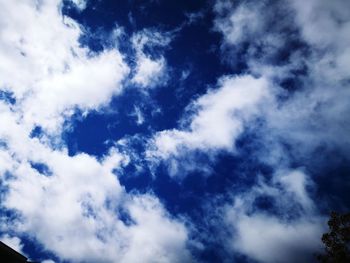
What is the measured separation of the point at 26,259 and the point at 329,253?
2509 cm

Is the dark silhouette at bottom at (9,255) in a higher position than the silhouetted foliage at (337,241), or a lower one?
lower

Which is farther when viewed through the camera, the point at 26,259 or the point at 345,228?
the point at 345,228

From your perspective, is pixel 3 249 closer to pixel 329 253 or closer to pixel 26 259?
pixel 26 259

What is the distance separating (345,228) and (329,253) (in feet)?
8.71

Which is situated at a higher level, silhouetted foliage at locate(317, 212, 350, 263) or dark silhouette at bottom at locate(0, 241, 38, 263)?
silhouetted foliage at locate(317, 212, 350, 263)

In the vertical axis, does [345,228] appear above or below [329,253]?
above

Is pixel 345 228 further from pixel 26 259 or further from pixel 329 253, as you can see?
pixel 26 259

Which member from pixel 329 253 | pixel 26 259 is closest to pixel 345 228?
pixel 329 253

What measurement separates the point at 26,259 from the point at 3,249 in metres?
1.95

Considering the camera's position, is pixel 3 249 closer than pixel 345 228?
Yes

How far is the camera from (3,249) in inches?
792

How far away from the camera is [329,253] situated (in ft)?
83.7

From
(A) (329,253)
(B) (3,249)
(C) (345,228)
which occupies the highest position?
(C) (345,228)

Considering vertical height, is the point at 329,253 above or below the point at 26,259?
above
